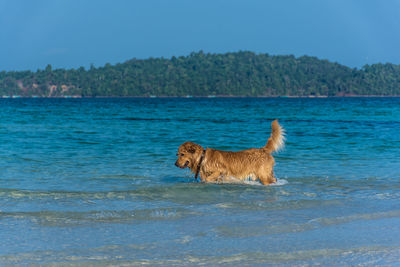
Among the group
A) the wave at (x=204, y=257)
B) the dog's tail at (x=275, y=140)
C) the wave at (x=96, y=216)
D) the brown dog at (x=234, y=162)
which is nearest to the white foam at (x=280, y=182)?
the brown dog at (x=234, y=162)

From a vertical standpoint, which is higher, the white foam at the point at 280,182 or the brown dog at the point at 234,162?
the brown dog at the point at 234,162

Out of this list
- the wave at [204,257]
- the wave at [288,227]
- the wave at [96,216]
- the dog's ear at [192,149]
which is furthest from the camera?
the dog's ear at [192,149]

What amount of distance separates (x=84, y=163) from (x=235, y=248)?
8476 mm

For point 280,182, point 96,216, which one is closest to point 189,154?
point 280,182

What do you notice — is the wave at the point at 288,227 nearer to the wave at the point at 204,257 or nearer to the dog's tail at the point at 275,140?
the wave at the point at 204,257

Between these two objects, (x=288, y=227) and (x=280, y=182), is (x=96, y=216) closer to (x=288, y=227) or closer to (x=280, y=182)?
(x=288, y=227)

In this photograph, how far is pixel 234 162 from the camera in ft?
31.9

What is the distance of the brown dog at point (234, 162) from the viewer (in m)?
9.62

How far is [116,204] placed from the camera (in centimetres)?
802

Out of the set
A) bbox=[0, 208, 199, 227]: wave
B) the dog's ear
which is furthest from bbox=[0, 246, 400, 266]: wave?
the dog's ear

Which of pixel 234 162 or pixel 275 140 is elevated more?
pixel 275 140

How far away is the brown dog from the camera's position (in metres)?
9.62

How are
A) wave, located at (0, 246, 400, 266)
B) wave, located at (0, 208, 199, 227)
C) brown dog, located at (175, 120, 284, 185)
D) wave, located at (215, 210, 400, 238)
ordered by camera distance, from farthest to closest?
brown dog, located at (175, 120, 284, 185) < wave, located at (0, 208, 199, 227) < wave, located at (215, 210, 400, 238) < wave, located at (0, 246, 400, 266)

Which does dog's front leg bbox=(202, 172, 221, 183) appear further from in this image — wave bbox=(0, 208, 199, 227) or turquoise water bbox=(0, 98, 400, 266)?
wave bbox=(0, 208, 199, 227)
